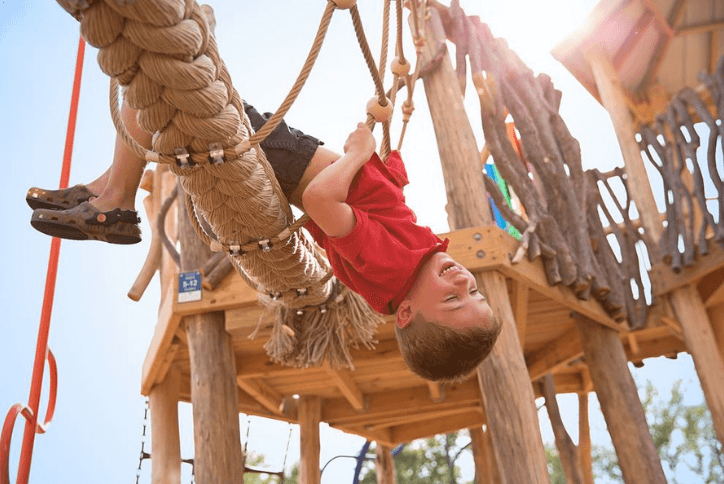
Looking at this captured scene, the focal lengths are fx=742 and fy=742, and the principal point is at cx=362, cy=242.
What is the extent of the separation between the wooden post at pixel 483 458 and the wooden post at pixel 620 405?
209 centimetres

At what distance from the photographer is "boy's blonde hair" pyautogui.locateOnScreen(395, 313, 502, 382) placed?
6.09 feet

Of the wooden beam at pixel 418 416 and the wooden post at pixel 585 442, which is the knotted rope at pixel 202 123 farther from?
the wooden post at pixel 585 442

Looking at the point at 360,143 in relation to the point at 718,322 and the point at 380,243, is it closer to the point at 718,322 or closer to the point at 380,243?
the point at 380,243

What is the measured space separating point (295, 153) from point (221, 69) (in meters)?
0.49

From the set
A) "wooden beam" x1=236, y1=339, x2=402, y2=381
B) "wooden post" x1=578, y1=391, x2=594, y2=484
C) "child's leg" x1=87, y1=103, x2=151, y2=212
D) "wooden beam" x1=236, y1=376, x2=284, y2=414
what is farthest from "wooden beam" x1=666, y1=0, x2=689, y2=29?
"child's leg" x1=87, y1=103, x2=151, y2=212

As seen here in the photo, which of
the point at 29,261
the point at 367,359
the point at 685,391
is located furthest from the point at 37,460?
the point at 367,359

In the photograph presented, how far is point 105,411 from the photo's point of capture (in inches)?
623

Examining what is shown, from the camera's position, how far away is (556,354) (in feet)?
14.8

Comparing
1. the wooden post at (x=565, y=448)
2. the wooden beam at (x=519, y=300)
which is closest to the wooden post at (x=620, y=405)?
the wooden beam at (x=519, y=300)

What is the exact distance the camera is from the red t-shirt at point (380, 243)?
1757 mm

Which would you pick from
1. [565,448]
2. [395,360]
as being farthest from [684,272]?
[395,360]

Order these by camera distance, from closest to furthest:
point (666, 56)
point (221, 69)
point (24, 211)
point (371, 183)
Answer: point (221, 69), point (371, 183), point (666, 56), point (24, 211)

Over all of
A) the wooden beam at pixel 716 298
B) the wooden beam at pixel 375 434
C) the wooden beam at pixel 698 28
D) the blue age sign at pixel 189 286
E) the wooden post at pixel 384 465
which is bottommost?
the wooden post at pixel 384 465

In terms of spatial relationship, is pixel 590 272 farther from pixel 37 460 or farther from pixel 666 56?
pixel 37 460
